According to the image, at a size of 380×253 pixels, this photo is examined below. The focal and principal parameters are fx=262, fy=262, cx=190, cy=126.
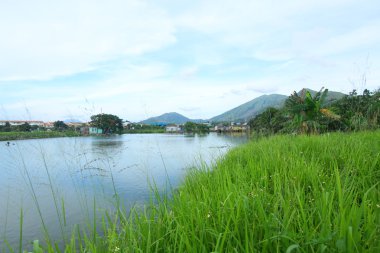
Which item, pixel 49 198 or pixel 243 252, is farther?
pixel 49 198

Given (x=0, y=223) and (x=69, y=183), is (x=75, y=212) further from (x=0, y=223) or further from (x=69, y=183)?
(x=69, y=183)

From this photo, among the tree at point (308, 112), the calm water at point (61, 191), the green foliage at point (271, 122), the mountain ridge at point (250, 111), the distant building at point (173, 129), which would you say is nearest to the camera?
the calm water at point (61, 191)

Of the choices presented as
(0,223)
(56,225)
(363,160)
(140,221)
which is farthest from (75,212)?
(363,160)

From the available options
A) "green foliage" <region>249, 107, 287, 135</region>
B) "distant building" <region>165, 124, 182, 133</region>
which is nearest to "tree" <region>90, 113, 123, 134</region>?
"green foliage" <region>249, 107, 287, 135</region>

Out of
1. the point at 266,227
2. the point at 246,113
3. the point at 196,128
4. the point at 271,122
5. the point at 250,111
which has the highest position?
the point at 250,111

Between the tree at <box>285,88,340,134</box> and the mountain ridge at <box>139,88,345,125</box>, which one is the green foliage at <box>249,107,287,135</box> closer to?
the mountain ridge at <box>139,88,345,125</box>

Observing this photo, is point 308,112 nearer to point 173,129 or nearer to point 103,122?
point 103,122

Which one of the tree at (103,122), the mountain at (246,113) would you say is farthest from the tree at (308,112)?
the tree at (103,122)

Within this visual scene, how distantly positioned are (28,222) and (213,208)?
720 centimetres

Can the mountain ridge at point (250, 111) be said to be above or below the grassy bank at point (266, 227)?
above

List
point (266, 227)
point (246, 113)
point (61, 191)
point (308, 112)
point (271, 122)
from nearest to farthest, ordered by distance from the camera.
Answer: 1. point (266, 227)
2. point (61, 191)
3. point (308, 112)
4. point (246, 113)
5. point (271, 122)

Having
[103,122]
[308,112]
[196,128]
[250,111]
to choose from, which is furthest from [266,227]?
[196,128]

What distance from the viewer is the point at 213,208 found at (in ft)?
6.56

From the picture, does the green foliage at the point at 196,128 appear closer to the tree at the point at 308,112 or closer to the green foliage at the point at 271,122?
the green foliage at the point at 271,122
